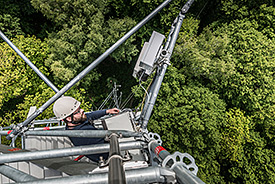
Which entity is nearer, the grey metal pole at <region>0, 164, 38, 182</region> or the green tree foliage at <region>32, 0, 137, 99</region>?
the grey metal pole at <region>0, 164, 38, 182</region>

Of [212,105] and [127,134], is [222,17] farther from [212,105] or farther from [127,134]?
[127,134]

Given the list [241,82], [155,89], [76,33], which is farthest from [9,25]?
[241,82]

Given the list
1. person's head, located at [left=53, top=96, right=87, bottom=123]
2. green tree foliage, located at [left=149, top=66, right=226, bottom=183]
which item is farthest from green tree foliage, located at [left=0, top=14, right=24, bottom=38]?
person's head, located at [left=53, top=96, right=87, bottom=123]

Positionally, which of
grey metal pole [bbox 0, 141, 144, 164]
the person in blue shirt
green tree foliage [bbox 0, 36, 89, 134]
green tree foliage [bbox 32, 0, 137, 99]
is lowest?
grey metal pole [bbox 0, 141, 144, 164]

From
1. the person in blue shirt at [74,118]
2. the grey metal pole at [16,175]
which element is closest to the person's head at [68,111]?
the person in blue shirt at [74,118]

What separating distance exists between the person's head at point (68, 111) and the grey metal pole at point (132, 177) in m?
1.66

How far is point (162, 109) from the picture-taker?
7090 millimetres

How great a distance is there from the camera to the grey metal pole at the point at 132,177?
755 millimetres

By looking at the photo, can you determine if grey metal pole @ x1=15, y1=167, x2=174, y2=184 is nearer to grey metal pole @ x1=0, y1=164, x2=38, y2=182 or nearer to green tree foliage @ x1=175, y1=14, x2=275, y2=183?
grey metal pole @ x1=0, y1=164, x2=38, y2=182

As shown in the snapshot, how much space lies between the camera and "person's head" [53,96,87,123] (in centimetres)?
238

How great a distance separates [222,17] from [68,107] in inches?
367

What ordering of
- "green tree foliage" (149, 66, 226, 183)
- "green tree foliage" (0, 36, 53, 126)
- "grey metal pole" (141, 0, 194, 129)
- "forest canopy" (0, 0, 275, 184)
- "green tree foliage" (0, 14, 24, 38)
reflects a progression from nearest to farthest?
1. "grey metal pole" (141, 0, 194, 129)
2. "green tree foliage" (149, 66, 226, 183)
3. "forest canopy" (0, 0, 275, 184)
4. "green tree foliage" (0, 36, 53, 126)
5. "green tree foliage" (0, 14, 24, 38)

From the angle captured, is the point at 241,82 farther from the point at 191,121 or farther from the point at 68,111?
the point at 68,111

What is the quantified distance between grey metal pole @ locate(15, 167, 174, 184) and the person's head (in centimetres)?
166
